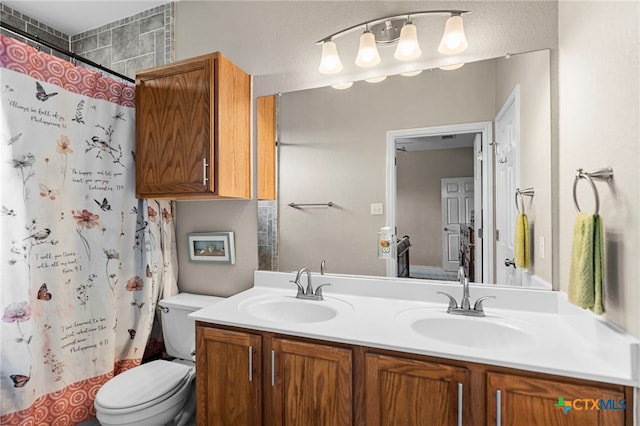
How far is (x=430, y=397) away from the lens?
3.64 feet

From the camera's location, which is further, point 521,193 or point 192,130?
point 192,130

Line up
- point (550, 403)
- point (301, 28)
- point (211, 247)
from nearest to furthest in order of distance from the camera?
1. point (550, 403)
2. point (301, 28)
3. point (211, 247)

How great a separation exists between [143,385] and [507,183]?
199 cm

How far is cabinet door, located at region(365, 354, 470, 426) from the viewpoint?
1.08 meters

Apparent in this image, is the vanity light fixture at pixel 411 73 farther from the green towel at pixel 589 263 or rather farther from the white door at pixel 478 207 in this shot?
the green towel at pixel 589 263

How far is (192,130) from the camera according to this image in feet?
5.69

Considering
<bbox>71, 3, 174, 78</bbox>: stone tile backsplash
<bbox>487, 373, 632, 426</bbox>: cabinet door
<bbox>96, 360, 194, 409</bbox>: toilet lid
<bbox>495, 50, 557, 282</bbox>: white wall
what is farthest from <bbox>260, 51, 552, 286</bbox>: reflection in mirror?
<bbox>71, 3, 174, 78</bbox>: stone tile backsplash

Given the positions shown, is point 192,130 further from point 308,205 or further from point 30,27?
point 30,27

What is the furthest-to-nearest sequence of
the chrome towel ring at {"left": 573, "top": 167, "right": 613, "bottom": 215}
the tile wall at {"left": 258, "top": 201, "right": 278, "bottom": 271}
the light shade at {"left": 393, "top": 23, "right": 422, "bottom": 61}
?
1. the tile wall at {"left": 258, "top": 201, "right": 278, "bottom": 271}
2. the light shade at {"left": 393, "top": 23, "right": 422, "bottom": 61}
3. the chrome towel ring at {"left": 573, "top": 167, "right": 613, "bottom": 215}

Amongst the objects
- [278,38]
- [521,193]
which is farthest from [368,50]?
[521,193]

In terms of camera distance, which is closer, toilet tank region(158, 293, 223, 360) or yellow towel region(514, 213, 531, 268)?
yellow towel region(514, 213, 531, 268)

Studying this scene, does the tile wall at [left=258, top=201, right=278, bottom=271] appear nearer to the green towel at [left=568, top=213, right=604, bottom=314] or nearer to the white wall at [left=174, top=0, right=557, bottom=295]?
the white wall at [left=174, top=0, right=557, bottom=295]

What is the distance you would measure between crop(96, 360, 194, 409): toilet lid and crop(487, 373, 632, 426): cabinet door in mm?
1404

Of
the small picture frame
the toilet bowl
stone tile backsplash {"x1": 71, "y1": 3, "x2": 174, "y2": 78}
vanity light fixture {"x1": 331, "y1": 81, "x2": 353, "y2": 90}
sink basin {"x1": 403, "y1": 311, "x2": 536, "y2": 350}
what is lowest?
the toilet bowl
